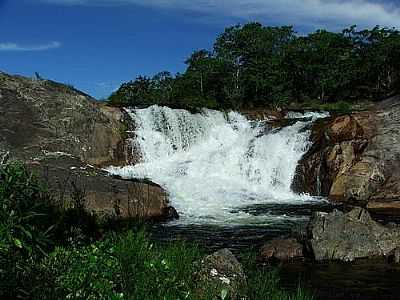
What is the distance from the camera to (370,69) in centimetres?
5188

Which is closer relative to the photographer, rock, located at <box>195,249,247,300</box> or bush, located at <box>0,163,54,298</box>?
bush, located at <box>0,163,54,298</box>

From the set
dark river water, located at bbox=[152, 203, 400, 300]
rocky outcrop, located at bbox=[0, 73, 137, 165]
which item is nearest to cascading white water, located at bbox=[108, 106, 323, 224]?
rocky outcrop, located at bbox=[0, 73, 137, 165]

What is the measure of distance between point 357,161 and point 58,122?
1101cm

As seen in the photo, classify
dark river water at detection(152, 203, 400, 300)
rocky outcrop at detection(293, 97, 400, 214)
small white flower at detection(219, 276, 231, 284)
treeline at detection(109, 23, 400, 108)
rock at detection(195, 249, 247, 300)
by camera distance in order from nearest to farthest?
rock at detection(195, 249, 247, 300), small white flower at detection(219, 276, 231, 284), dark river water at detection(152, 203, 400, 300), rocky outcrop at detection(293, 97, 400, 214), treeline at detection(109, 23, 400, 108)

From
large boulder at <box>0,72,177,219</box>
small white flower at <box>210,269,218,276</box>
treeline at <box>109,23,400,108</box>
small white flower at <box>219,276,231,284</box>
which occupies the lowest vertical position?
small white flower at <box>219,276,231,284</box>

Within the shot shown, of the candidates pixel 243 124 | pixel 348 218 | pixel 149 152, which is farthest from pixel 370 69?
pixel 348 218

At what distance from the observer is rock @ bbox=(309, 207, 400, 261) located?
1032cm

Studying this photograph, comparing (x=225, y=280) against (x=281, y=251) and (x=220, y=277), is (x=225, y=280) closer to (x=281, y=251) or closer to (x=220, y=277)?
(x=220, y=277)

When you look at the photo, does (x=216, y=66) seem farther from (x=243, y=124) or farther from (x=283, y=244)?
(x=283, y=244)

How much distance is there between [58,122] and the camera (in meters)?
22.4

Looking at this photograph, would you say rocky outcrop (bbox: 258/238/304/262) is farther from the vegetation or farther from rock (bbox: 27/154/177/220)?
the vegetation

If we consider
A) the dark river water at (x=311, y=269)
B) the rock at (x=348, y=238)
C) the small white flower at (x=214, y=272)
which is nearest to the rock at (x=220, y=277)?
the small white flower at (x=214, y=272)

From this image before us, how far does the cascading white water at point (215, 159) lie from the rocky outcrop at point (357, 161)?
0.80 metres

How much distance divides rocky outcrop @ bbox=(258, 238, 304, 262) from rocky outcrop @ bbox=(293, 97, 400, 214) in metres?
7.29
